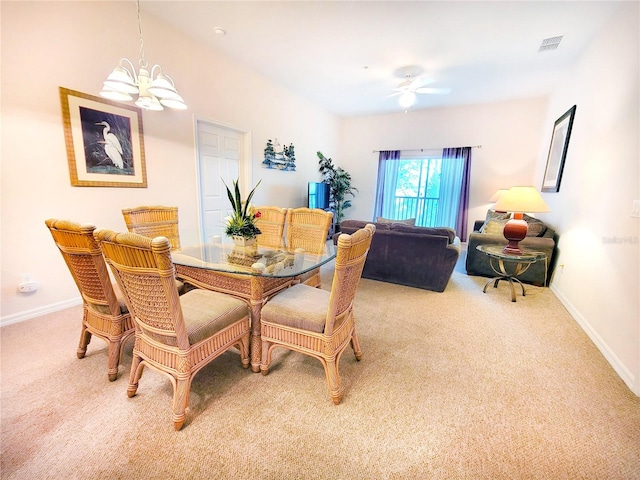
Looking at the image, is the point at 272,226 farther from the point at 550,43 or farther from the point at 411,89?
the point at 550,43

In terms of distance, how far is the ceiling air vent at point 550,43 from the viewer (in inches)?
117

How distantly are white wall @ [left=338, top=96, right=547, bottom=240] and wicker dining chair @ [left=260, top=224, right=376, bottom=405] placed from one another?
5100mm

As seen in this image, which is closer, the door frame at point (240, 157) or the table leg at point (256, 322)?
the table leg at point (256, 322)

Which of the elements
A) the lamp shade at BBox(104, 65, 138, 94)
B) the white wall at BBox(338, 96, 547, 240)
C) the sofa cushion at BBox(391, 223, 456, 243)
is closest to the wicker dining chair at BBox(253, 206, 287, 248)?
the lamp shade at BBox(104, 65, 138, 94)

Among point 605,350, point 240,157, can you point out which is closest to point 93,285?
point 240,157

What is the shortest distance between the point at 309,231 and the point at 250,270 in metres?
0.89

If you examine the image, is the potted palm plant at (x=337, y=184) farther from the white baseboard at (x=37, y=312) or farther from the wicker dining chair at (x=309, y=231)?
the white baseboard at (x=37, y=312)

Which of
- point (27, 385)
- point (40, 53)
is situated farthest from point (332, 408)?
point (40, 53)

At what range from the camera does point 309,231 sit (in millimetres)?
2430

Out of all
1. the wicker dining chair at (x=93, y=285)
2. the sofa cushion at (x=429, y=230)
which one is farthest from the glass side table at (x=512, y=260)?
the wicker dining chair at (x=93, y=285)

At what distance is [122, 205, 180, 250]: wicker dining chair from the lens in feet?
7.55

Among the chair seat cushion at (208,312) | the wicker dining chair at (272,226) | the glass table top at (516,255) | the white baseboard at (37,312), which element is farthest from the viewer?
the glass table top at (516,255)

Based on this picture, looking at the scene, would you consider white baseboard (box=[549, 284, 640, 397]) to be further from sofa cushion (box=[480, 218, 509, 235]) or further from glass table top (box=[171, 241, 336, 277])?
glass table top (box=[171, 241, 336, 277])

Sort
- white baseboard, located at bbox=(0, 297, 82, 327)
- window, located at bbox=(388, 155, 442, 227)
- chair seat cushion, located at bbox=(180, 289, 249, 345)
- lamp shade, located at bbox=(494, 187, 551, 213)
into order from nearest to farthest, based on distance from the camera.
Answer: chair seat cushion, located at bbox=(180, 289, 249, 345)
white baseboard, located at bbox=(0, 297, 82, 327)
lamp shade, located at bbox=(494, 187, 551, 213)
window, located at bbox=(388, 155, 442, 227)
